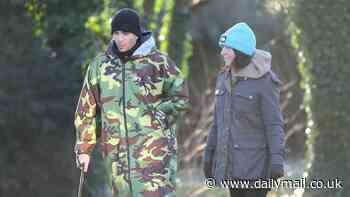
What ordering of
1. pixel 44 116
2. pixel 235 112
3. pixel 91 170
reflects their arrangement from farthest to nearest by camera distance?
pixel 91 170, pixel 44 116, pixel 235 112

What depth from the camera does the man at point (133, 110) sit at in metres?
7.14

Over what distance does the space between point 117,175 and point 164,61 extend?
3.17 ft

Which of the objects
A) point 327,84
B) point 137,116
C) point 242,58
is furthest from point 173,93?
point 327,84

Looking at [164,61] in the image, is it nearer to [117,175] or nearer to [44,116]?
[117,175]

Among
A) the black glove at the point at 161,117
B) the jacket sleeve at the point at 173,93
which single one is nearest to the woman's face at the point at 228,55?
the jacket sleeve at the point at 173,93

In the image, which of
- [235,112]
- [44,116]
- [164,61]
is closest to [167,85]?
[164,61]

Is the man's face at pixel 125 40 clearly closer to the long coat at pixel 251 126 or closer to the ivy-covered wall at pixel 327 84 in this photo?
the long coat at pixel 251 126

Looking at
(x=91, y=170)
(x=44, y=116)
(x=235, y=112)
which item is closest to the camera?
(x=235, y=112)

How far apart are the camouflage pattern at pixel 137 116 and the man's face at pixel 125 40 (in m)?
0.09

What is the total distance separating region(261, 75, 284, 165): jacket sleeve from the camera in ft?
22.4

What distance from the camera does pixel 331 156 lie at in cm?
1024

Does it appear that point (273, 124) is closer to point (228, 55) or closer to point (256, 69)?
point (256, 69)

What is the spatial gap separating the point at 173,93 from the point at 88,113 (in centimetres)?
68

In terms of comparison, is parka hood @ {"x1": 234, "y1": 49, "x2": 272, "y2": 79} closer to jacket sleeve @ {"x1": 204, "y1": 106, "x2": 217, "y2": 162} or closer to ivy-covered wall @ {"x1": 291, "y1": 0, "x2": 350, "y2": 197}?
jacket sleeve @ {"x1": 204, "y1": 106, "x2": 217, "y2": 162}
